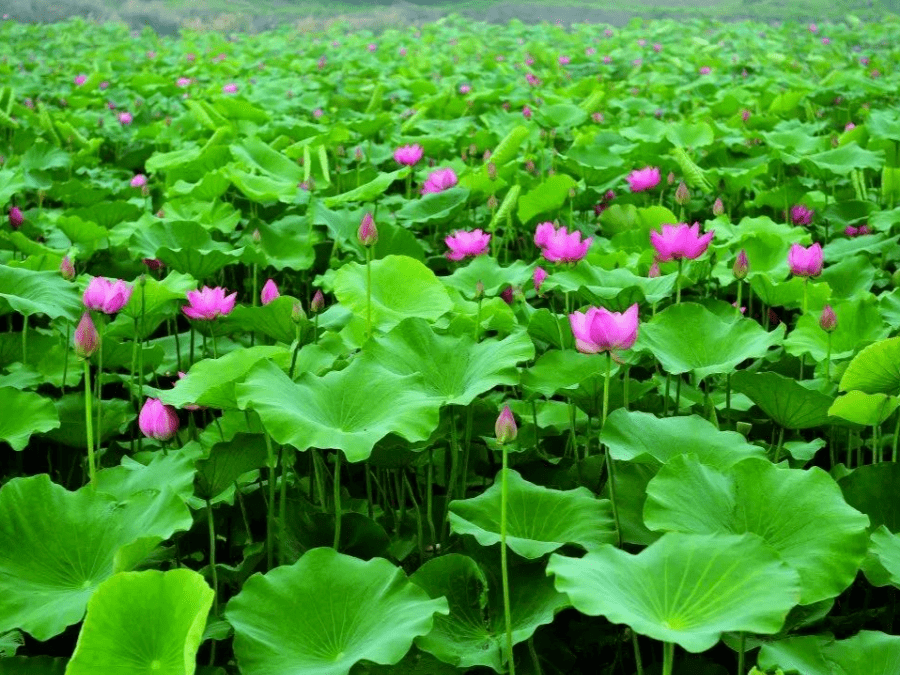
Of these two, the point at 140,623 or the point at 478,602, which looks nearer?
the point at 140,623

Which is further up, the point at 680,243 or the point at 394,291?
the point at 680,243

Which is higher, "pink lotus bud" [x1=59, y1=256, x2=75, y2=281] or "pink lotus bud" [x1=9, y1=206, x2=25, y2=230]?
"pink lotus bud" [x1=59, y1=256, x2=75, y2=281]

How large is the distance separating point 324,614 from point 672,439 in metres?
0.50

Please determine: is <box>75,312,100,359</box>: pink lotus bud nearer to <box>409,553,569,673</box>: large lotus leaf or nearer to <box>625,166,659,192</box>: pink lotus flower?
<box>409,553,569,673</box>: large lotus leaf

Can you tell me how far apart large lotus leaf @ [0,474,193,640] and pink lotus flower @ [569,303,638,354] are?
21.4 inches

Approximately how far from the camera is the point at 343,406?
1299mm

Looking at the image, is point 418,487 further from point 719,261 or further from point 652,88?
point 652,88

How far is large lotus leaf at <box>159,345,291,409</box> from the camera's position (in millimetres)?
1347

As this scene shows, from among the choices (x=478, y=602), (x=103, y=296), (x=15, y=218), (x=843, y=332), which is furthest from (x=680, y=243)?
(x=15, y=218)

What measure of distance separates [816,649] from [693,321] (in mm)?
619

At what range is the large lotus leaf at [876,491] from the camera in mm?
1239

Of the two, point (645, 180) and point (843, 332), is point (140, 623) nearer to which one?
point (843, 332)

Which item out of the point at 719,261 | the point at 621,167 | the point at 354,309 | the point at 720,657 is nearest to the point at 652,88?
the point at 621,167

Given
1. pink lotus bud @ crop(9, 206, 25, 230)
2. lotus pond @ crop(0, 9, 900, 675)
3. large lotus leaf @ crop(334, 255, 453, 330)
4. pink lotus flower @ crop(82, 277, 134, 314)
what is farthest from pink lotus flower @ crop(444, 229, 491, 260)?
pink lotus bud @ crop(9, 206, 25, 230)
